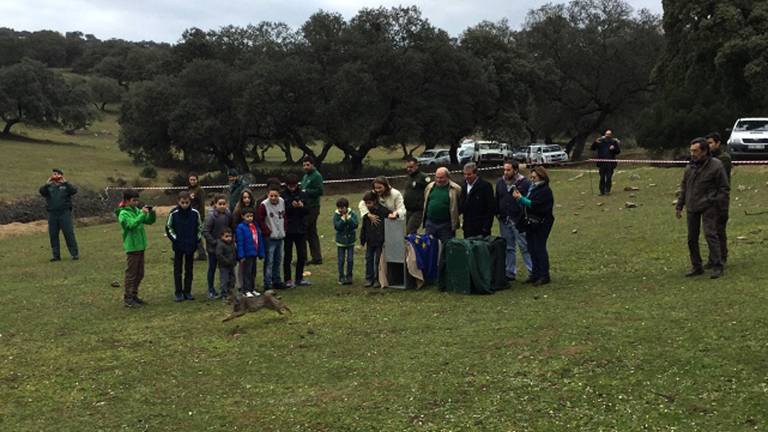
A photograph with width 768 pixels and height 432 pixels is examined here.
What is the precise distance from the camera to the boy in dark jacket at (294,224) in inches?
418

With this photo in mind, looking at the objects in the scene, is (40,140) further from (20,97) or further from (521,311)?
(521,311)

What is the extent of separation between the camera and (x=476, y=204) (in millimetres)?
9820

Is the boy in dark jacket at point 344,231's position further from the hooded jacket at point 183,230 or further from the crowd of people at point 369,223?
the hooded jacket at point 183,230

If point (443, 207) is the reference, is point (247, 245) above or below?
below

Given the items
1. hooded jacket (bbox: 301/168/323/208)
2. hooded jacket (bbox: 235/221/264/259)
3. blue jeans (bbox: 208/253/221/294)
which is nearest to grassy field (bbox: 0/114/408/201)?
hooded jacket (bbox: 301/168/323/208)

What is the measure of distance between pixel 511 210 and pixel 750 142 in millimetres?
18002

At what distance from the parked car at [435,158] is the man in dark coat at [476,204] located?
38971 mm

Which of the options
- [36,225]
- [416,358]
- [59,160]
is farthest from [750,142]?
[59,160]

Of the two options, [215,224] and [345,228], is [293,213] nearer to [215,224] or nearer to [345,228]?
[345,228]

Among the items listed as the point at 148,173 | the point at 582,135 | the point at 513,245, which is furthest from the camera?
the point at 582,135

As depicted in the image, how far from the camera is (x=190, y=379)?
6.54 m

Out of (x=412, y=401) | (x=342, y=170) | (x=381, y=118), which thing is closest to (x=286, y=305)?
(x=412, y=401)

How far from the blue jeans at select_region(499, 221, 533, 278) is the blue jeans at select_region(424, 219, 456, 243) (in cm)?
82

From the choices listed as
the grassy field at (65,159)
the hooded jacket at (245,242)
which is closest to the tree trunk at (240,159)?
the grassy field at (65,159)
